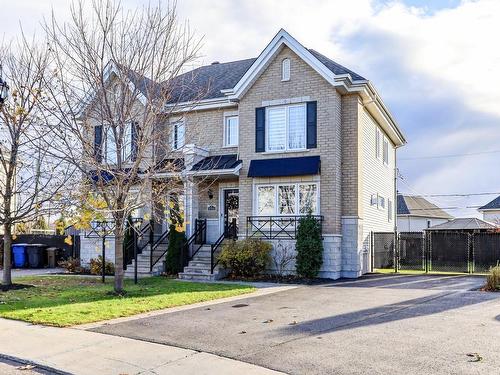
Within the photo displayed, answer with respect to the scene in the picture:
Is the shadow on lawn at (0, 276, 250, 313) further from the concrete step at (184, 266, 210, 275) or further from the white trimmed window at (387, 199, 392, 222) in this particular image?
the white trimmed window at (387, 199, 392, 222)

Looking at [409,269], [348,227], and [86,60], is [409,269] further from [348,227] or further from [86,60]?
[86,60]

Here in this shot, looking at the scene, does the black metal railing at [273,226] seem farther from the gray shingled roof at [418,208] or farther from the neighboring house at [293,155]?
the gray shingled roof at [418,208]

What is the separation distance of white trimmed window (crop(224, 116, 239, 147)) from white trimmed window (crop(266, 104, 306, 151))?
2.11 metres

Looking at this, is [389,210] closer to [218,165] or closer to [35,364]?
[218,165]

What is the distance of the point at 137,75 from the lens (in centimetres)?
1266

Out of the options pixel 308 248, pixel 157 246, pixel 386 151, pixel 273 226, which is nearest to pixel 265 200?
pixel 273 226

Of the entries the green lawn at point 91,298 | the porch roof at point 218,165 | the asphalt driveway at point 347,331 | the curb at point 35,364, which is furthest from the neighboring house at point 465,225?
the curb at point 35,364

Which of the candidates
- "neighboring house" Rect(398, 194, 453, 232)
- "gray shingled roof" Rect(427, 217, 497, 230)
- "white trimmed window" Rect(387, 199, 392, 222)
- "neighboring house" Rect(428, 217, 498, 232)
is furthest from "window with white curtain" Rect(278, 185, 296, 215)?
"neighboring house" Rect(398, 194, 453, 232)

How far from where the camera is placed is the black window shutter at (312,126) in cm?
1834

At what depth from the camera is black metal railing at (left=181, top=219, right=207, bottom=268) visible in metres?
18.9

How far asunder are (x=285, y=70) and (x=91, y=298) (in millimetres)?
11251

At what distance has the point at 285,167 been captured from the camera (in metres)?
18.4

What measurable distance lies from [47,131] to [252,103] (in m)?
8.61

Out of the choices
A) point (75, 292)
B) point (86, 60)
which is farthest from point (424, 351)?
point (86, 60)
